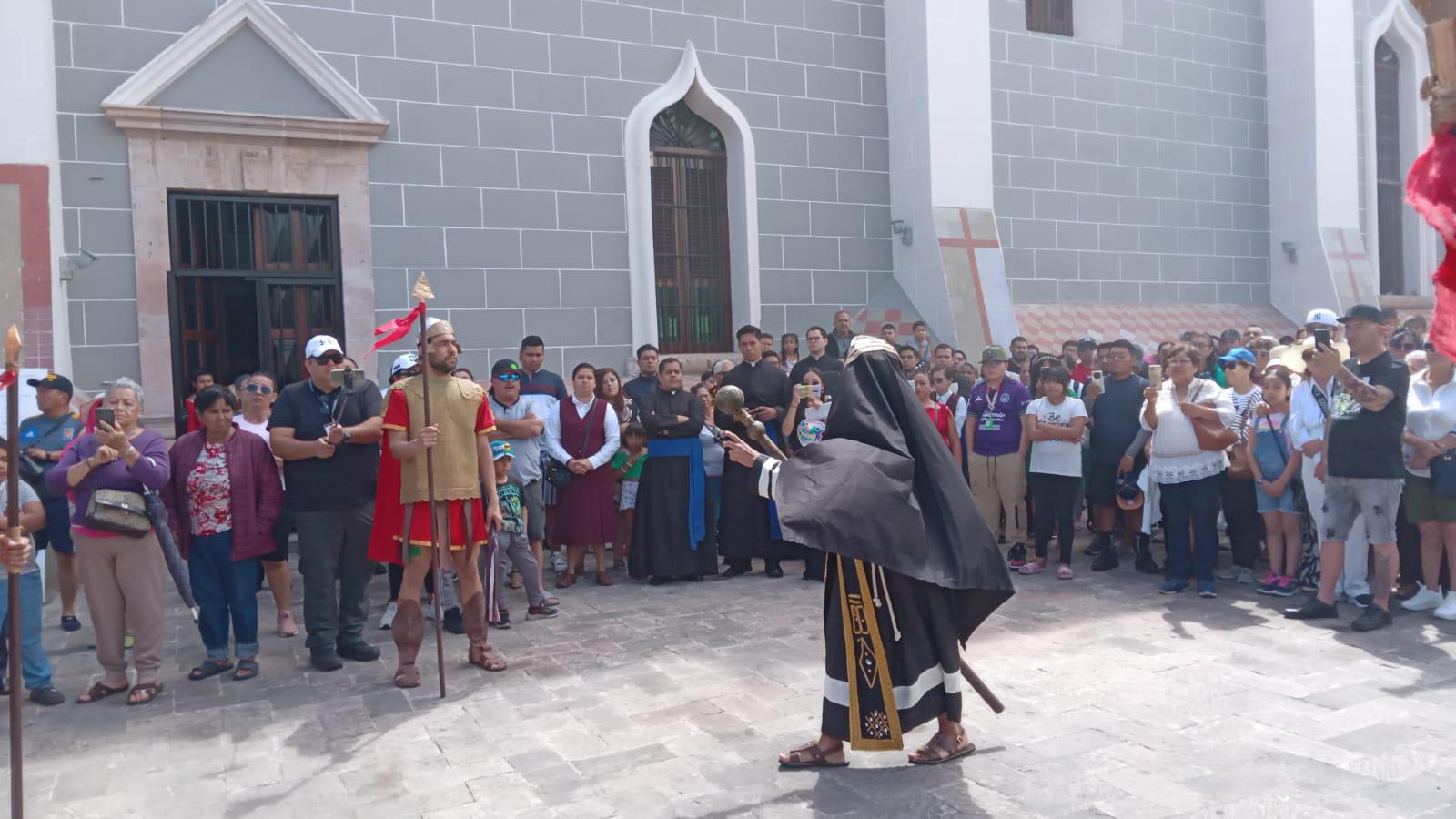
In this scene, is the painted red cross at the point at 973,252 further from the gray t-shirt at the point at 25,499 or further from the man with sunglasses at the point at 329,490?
the gray t-shirt at the point at 25,499

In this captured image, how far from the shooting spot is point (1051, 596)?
24.6ft

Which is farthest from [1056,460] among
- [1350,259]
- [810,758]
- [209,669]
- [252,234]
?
[1350,259]

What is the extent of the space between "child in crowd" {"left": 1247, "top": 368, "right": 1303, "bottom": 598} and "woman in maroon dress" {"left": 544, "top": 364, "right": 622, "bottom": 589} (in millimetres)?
4589

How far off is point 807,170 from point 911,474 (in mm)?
8881

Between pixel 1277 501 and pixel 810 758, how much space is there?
457 centimetres

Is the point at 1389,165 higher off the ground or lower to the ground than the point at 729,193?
higher

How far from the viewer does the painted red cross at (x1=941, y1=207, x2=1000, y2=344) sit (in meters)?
12.6

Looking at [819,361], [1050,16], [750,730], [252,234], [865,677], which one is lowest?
[750,730]

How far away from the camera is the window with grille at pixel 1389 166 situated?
16375 millimetres

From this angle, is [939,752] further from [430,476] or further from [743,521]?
[743,521]

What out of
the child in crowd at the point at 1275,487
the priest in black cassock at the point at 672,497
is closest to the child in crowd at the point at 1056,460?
the child in crowd at the point at 1275,487

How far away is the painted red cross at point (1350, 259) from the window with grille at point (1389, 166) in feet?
5.09

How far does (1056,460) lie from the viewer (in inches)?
326

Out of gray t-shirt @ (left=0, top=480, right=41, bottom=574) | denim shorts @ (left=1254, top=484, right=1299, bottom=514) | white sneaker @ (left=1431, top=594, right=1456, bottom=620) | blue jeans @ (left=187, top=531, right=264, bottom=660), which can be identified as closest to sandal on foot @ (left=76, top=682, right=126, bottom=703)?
blue jeans @ (left=187, top=531, right=264, bottom=660)
